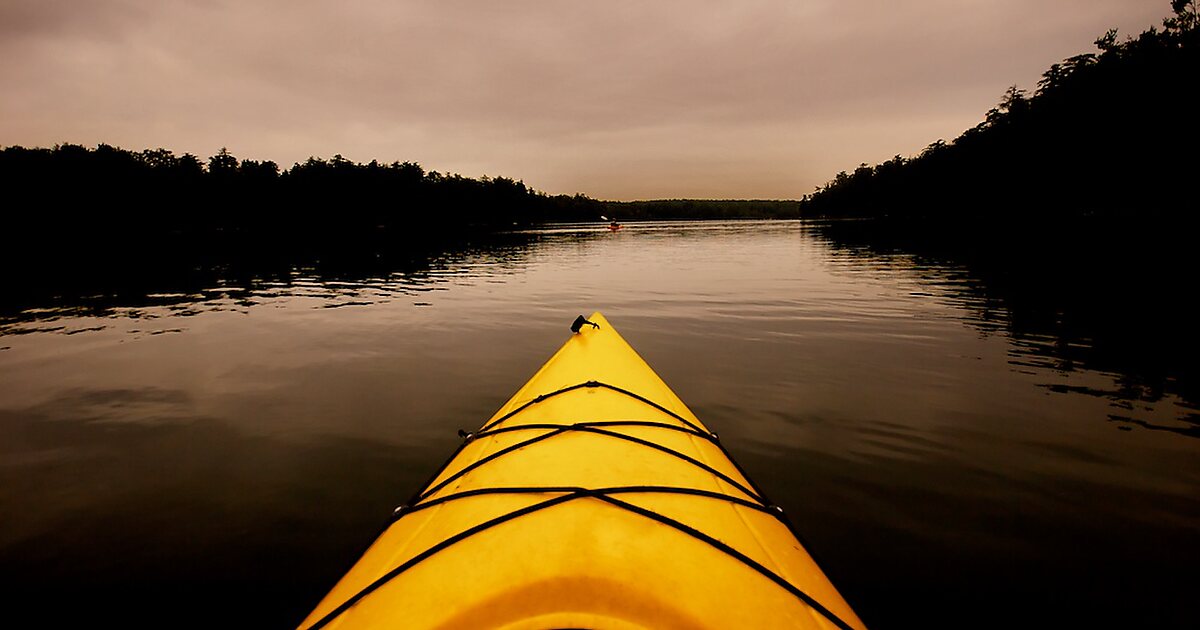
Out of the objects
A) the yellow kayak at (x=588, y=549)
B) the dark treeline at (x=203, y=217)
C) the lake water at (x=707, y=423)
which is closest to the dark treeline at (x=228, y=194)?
the dark treeline at (x=203, y=217)

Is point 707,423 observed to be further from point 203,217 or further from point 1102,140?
point 203,217

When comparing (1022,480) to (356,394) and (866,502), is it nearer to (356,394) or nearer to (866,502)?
(866,502)

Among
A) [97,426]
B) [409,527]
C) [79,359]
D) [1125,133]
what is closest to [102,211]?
[79,359]

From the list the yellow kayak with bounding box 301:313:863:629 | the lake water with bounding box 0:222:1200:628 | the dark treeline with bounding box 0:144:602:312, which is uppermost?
the dark treeline with bounding box 0:144:602:312

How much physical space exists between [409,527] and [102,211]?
112 m

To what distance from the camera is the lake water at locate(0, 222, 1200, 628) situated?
3.64 meters

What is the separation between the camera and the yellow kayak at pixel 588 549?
1830mm

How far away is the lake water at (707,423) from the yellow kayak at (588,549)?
3.91 ft

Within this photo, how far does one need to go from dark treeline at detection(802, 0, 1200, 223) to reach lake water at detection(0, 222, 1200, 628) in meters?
61.3

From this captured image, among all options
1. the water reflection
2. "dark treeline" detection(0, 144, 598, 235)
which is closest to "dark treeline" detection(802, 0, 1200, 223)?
the water reflection

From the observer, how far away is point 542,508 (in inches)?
96.7

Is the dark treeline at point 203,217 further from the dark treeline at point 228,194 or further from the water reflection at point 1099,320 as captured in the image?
the water reflection at point 1099,320

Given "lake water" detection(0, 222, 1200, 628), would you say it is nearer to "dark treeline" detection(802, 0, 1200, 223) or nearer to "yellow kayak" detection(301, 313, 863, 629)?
"yellow kayak" detection(301, 313, 863, 629)

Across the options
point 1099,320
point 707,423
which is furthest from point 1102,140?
point 707,423
